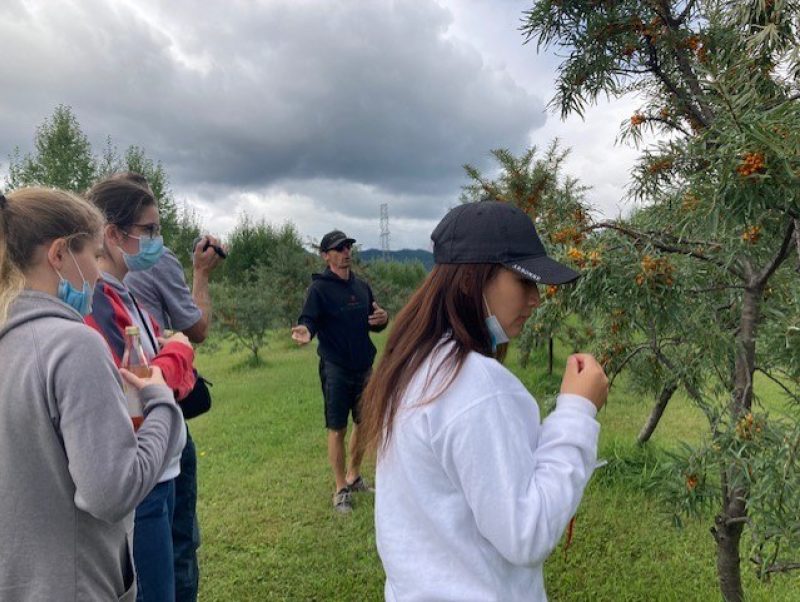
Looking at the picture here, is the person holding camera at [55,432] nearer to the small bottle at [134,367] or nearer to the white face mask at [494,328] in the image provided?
the small bottle at [134,367]

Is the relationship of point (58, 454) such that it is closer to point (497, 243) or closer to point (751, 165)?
point (497, 243)

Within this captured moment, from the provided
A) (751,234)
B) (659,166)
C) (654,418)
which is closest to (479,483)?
(751,234)

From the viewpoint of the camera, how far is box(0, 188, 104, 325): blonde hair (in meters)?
1.38

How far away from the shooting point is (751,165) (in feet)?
4.56

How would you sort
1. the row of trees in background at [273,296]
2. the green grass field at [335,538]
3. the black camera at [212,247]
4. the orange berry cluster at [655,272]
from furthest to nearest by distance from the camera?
1. the row of trees in background at [273,296]
2. the green grass field at [335,538]
3. the black camera at [212,247]
4. the orange berry cluster at [655,272]

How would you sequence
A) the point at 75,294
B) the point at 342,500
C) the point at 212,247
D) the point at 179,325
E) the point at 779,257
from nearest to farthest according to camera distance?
the point at 75,294, the point at 779,257, the point at 179,325, the point at 212,247, the point at 342,500

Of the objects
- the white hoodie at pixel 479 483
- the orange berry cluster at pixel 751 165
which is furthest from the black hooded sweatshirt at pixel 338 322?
the orange berry cluster at pixel 751 165

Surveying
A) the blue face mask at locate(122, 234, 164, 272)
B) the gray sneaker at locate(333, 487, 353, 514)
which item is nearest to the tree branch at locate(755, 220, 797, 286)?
the blue face mask at locate(122, 234, 164, 272)

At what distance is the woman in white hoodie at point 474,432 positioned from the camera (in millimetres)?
1069

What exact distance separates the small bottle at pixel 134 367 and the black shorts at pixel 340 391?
104 inches

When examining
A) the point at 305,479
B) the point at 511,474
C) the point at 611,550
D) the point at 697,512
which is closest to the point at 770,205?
the point at 511,474

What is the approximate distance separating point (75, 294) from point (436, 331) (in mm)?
923

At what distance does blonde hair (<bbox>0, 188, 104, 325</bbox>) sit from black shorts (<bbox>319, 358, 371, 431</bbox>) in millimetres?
3059

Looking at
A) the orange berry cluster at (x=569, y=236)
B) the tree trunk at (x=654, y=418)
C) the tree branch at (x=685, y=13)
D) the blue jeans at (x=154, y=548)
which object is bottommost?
the tree trunk at (x=654, y=418)
